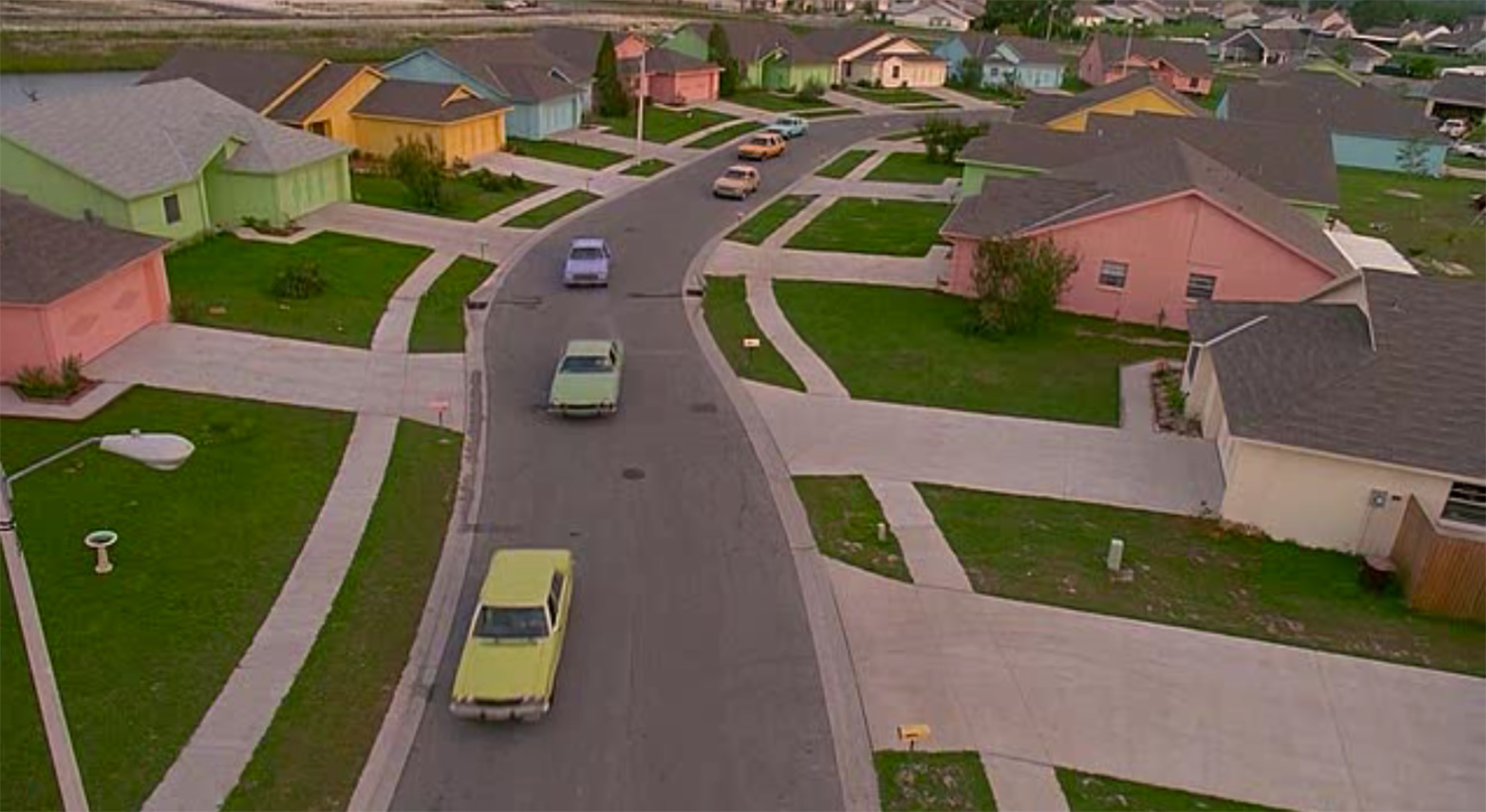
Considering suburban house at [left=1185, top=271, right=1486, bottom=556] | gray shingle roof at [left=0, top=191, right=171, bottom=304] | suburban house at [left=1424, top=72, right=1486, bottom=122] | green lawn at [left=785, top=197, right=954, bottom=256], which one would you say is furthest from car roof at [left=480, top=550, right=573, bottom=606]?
suburban house at [left=1424, top=72, right=1486, bottom=122]

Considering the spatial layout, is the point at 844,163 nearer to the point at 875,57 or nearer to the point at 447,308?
the point at 447,308

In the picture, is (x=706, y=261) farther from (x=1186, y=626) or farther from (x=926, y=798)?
(x=926, y=798)

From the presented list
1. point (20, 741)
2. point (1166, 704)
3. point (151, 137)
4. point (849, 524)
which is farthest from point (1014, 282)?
point (151, 137)

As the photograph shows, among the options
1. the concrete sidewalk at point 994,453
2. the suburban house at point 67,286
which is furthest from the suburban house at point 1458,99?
the suburban house at point 67,286

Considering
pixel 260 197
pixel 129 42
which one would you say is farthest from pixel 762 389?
pixel 129 42

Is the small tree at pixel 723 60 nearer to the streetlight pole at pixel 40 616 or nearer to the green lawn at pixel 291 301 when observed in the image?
the green lawn at pixel 291 301

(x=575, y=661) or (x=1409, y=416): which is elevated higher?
(x=1409, y=416)
